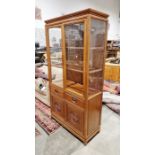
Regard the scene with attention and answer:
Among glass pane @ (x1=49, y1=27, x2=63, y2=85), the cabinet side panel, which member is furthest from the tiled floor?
glass pane @ (x1=49, y1=27, x2=63, y2=85)

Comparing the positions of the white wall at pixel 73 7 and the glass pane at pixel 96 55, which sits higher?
the white wall at pixel 73 7

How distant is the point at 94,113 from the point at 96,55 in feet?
2.64

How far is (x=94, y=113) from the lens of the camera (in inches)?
79.6

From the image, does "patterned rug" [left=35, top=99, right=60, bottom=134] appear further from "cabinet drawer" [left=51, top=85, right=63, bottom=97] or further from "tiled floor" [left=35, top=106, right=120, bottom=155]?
"cabinet drawer" [left=51, top=85, right=63, bottom=97]

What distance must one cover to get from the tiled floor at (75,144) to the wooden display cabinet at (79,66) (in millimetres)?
96

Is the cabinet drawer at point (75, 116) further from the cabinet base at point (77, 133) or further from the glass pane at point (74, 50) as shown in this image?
the glass pane at point (74, 50)

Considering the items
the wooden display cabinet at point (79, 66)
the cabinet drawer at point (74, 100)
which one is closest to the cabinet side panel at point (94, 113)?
the wooden display cabinet at point (79, 66)

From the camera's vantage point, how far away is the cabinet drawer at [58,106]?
2313 millimetres

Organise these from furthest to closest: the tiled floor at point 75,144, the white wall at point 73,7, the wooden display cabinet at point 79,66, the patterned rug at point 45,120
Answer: the white wall at point 73,7
the patterned rug at point 45,120
the tiled floor at point 75,144
the wooden display cabinet at point 79,66
